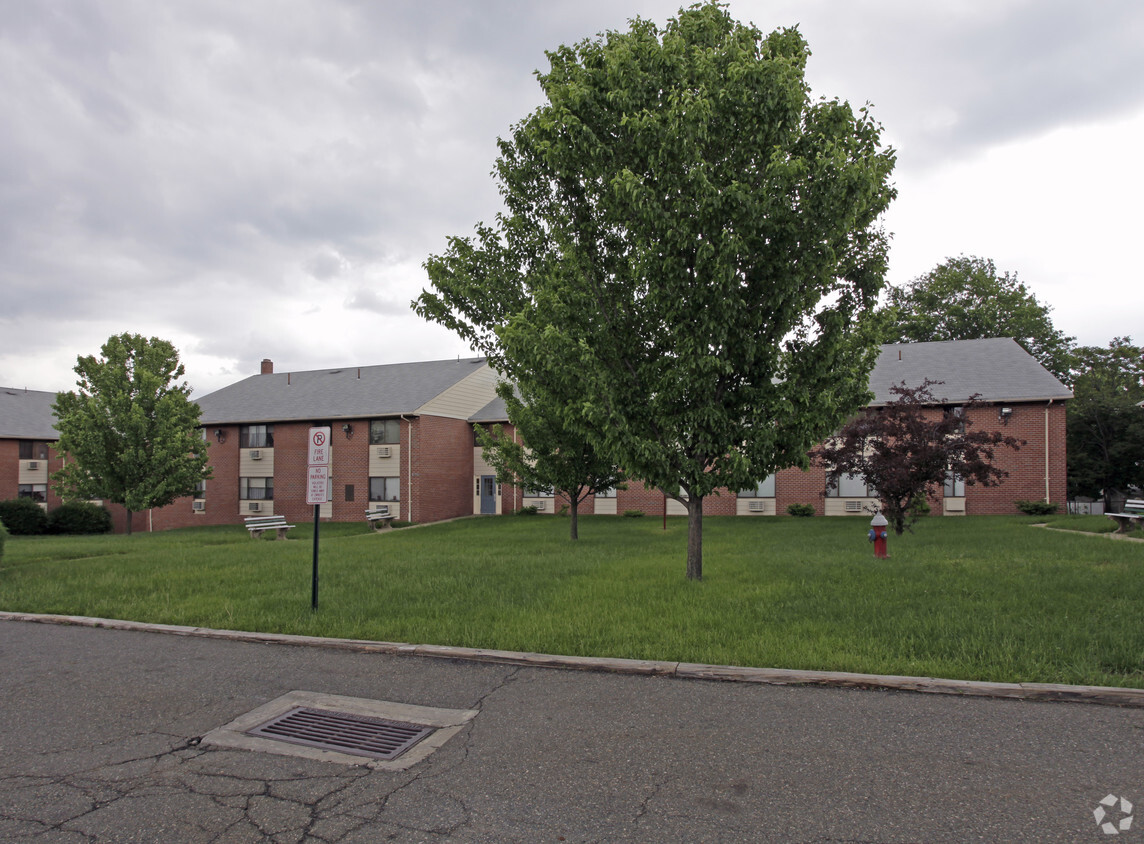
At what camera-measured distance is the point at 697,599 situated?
9.41 metres

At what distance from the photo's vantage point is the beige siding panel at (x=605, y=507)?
33.6 m

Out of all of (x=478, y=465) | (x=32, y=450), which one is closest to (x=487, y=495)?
(x=478, y=465)

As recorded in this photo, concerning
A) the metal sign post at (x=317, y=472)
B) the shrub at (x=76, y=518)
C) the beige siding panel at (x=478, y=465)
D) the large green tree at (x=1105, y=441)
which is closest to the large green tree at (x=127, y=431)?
the shrub at (x=76, y=518)

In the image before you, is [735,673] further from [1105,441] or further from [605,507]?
[1105,441]

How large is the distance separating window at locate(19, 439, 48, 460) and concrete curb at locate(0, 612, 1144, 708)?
1735 inches

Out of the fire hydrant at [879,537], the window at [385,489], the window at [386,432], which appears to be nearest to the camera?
the fire hydrant at [879,537]

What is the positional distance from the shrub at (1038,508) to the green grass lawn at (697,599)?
11.5 meters

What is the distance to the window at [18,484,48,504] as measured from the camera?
41.8m

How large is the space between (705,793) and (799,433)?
24.3ft

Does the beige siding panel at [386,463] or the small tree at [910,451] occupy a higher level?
the small tree at [910,451]

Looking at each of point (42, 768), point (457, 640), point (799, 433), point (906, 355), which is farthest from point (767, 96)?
point (906, 355)

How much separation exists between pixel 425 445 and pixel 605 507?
30.0 ft

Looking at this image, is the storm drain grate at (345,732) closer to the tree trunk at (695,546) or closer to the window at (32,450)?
the tree trunk at (695,546)

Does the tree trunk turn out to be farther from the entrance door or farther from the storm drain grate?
the entrance door
